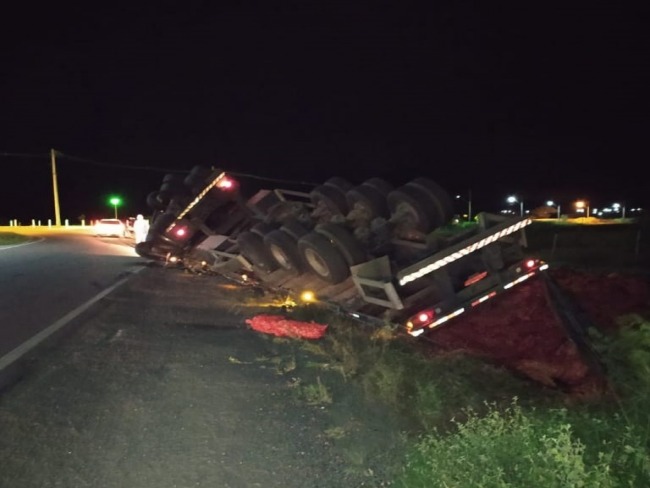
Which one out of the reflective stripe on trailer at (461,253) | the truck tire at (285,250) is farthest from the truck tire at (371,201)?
the reflective stripe on trailer at (461,253)

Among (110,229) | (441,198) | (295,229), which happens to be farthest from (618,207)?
(441,198)

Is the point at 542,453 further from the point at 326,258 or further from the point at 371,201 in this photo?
the point at 371,201

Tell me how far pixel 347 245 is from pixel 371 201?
1751 millimetres

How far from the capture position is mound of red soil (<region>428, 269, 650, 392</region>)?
7.59m

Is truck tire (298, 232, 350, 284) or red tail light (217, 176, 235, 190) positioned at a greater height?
red tail light (217, 176, 235, 190)

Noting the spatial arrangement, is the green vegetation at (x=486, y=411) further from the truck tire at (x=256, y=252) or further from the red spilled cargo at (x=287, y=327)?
the truck tire at (x=256, y=252)

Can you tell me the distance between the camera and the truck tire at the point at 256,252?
511 inches

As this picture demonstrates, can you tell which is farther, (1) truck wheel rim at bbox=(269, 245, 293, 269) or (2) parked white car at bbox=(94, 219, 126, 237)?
(2) parked white car at bbox=(94, 219, 126, 237)

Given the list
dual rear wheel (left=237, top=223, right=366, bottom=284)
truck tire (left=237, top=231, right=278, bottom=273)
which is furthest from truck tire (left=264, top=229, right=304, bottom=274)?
truck tire (left=237, top=231, right=278, bottom=273)

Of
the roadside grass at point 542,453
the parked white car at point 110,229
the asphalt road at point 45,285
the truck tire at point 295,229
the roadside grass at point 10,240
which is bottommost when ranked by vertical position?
the parked white car at point 110,229

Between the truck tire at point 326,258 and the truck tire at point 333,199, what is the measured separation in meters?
2.51

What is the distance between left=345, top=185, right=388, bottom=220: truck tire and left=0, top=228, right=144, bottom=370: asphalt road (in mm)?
4668

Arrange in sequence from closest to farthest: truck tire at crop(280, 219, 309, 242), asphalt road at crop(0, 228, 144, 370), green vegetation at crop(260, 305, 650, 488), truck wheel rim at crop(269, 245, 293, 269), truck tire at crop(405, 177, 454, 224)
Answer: green vegetation at crop(260, 305, 650, 488) < asphalt road at crop(0, 228, 144, 370) < truck tire at crop(405, 177, 454, 224) < truck tire at crop(280, 219, 309, 242) < truck wheel rim at crop(269, 245, 293, 269)

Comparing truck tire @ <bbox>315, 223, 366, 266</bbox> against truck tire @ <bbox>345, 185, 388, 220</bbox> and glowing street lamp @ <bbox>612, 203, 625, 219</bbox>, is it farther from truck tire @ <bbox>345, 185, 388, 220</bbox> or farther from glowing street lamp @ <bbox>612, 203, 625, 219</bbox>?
glowing street lamp @ <bbox>612, 203, 625, 219</bbox>
